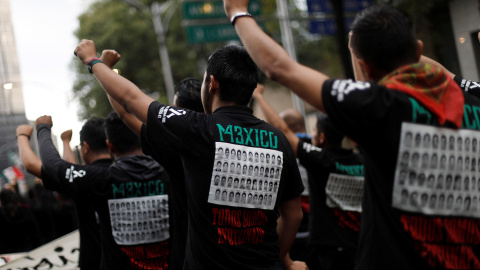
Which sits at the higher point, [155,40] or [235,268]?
[155,40]

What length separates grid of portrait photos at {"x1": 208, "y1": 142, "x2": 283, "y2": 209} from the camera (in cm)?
234

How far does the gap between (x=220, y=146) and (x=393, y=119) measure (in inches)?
32.1

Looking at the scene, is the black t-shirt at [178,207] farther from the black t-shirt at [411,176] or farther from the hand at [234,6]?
the black t-shirt at [411,176]

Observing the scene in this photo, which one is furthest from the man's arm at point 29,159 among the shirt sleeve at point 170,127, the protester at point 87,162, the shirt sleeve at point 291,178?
the shirt sleeve at point 291,178

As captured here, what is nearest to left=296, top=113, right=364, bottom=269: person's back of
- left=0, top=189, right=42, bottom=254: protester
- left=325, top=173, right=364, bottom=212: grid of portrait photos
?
left=325, top=173, right=364, bottom=212: grid of portrait photos

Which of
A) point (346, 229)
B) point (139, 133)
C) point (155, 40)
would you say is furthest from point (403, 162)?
point (155, 40)

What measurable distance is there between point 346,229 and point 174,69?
1112 inches

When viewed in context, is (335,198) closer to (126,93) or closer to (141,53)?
(126,93)

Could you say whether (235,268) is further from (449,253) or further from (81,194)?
(81,194)

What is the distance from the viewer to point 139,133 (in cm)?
300

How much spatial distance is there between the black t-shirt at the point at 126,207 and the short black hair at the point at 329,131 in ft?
5.21

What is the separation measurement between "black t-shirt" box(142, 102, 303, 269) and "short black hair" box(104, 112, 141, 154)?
47.5 inches

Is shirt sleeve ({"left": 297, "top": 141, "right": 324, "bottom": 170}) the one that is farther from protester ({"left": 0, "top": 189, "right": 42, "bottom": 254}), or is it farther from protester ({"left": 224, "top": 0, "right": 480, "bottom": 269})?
protester ({"left": 0, "top": 189, "right": 42, "bottom": 254})

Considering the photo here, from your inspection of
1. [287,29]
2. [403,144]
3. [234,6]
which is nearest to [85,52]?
[234,6]
